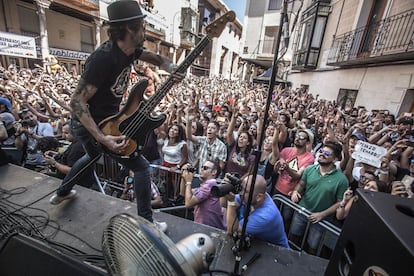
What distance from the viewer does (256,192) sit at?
205 cm

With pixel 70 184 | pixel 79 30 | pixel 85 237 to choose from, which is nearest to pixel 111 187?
pixel 70 184

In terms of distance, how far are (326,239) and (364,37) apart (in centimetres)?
1057

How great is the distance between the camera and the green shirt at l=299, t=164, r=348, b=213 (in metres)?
2.71

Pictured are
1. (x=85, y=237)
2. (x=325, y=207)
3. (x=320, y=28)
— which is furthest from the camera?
(x=320, y=28)

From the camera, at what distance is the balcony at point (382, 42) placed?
666 centimetres

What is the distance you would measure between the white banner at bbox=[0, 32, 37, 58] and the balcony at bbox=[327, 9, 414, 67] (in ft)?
51.6

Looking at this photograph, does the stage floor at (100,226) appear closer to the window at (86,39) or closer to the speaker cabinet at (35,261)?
the speaker cabinet at (35,261)

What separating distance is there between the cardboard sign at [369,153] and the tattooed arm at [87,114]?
3328mm

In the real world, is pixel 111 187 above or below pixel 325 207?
below

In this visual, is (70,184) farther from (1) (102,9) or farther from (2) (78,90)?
(1) (102,9)

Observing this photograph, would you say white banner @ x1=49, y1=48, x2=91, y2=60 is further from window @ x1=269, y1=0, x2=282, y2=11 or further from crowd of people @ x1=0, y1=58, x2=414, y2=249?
window @ x1=269, y1=0, x2=282, y2=11

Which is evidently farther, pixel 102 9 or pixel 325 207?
pixel 102 9

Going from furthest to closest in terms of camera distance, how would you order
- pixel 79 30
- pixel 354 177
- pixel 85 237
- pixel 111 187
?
pixel 79 30 < pixel 111 187 < pixel 354 177 < pixel 85 237

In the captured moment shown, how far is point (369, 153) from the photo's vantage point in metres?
3.08
